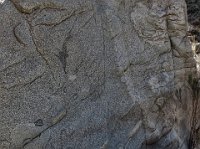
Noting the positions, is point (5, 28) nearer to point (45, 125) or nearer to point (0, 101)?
point (0, 101)

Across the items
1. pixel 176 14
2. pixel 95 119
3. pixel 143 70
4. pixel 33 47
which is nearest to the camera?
pixel 33 47

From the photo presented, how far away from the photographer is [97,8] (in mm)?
4805

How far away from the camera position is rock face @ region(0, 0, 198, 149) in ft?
13.3

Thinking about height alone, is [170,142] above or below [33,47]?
below

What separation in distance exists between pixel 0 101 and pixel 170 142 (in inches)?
94.4

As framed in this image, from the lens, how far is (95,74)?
15.4 ft

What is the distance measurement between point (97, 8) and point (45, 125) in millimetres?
1396

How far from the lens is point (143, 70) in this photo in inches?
208

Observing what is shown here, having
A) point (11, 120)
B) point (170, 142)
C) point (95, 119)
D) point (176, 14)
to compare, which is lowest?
point (170, 142)

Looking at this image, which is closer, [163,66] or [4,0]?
[4,0]

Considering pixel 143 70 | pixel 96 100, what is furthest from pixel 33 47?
pixel 143 70

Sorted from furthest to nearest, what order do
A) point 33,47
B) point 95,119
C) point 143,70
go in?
point 143,70, point 95,119, point 33,47

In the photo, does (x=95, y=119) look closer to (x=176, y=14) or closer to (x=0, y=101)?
(x=0, y=101)

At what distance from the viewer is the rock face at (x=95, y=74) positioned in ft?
13.3
